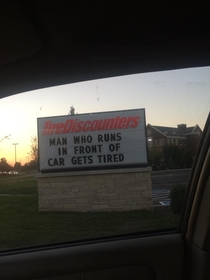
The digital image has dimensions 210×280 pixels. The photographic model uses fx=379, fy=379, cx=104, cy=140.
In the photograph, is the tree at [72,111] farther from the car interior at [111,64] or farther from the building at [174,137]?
the building at [174,137]

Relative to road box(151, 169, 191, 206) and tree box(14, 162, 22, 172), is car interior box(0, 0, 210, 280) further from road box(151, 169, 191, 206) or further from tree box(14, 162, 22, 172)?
tree box(14, 162, 22, 172)

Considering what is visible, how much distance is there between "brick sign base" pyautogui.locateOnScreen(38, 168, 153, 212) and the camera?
349cm

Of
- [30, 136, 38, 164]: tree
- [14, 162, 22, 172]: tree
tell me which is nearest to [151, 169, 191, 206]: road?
[30, 136, 38, 164]: tree

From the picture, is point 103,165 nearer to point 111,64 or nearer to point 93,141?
point 93,141

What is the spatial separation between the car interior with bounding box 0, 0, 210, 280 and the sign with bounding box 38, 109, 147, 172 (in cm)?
61

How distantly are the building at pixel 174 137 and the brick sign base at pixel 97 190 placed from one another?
0.99 ft

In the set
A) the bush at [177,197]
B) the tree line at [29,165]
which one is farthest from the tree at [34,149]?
the bush at [177,197]

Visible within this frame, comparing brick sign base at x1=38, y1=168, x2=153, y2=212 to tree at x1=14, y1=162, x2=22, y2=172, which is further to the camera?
brick sign base at x1=38, y1=168, x2=153, y2=212

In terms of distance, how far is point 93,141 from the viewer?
152 inches

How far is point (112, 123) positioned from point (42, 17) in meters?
1.53

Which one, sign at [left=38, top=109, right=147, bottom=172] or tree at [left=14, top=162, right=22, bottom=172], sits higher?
sign at [left=38, top=109, right=147, bottom=172]

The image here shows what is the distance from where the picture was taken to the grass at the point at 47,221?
3139 millimetres

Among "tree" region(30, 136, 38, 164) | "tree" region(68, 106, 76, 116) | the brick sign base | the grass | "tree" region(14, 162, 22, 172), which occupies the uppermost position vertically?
"tree" region(68, 106, 76, 116)

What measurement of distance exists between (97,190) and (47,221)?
591 mm
